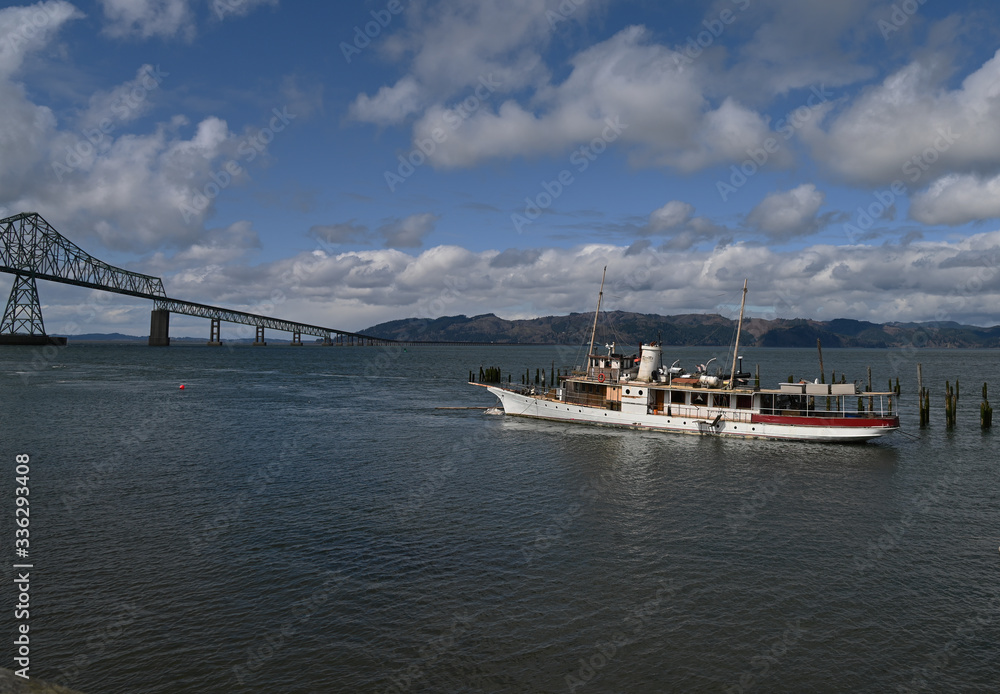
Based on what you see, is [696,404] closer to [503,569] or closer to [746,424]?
[746,424]

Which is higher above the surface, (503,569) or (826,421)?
(826,421)

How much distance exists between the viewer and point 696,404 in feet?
169

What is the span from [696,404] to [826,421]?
10.1 m

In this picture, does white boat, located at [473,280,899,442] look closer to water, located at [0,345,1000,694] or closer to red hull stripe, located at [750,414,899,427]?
red hull stripe, located at [750,414,899,427]

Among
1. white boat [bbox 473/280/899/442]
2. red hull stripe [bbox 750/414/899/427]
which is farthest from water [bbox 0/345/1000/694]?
white boat [bbox 473/280/899/442]

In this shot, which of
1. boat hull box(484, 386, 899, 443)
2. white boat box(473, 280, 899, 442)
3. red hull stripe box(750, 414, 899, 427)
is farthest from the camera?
white boat box(473, 280, 899, 442)

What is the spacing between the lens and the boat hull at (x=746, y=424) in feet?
150

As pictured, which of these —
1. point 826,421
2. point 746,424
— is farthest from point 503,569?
point 826,421

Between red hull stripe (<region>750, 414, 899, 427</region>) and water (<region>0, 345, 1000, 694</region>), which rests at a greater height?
red hull stripe (<region>750, 414, 899, 427</region>)

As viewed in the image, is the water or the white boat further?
the white boat

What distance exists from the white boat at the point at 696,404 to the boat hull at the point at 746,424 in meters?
0.07

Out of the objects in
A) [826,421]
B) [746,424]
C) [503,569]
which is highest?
[826,421]

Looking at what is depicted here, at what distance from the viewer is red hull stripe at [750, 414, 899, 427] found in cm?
4547

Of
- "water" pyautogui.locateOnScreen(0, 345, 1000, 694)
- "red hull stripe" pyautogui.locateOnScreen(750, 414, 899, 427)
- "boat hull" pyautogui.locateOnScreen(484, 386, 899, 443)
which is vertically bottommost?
"water" pyautogui.locateOnScreen(0, 345, 1000, 694)
